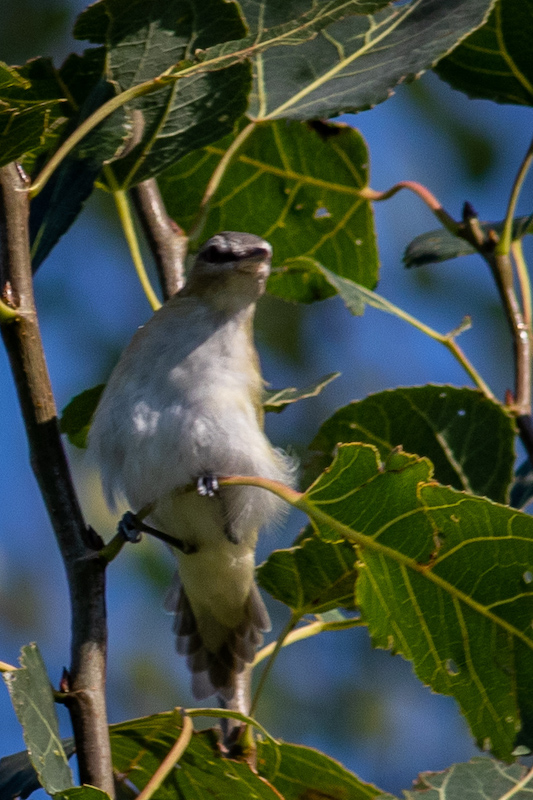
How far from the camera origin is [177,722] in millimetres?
2256

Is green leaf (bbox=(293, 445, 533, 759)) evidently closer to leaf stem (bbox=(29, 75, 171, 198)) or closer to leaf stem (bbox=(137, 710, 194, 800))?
leaf stem (bbox=(137, 710, 194, 800))

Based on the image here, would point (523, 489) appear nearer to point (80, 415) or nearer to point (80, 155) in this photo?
point (80, 415)

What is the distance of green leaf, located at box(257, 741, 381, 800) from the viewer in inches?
94.0

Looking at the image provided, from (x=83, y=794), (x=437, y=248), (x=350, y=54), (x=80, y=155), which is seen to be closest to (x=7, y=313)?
(x=80, y=155)

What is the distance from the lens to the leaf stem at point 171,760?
76.8 inches

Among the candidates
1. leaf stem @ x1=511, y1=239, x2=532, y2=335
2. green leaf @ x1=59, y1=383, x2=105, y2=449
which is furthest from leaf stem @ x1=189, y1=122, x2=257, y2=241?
leaf stem @ x1=511, y1=239, x2=532, y2=335

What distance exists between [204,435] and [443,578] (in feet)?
3.80

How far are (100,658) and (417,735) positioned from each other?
6002 millimetres

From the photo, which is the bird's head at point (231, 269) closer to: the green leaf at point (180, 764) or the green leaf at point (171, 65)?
the green leaf at point (171, 65)

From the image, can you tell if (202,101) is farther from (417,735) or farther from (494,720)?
(417,735)

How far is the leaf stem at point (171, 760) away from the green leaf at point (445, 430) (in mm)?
919

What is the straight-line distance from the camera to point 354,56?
104 inches

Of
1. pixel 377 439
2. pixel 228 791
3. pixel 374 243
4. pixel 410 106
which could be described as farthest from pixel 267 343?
pixel 228 791

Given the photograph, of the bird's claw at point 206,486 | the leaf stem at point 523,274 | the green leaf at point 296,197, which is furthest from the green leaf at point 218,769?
the green leaf at point 296,197
